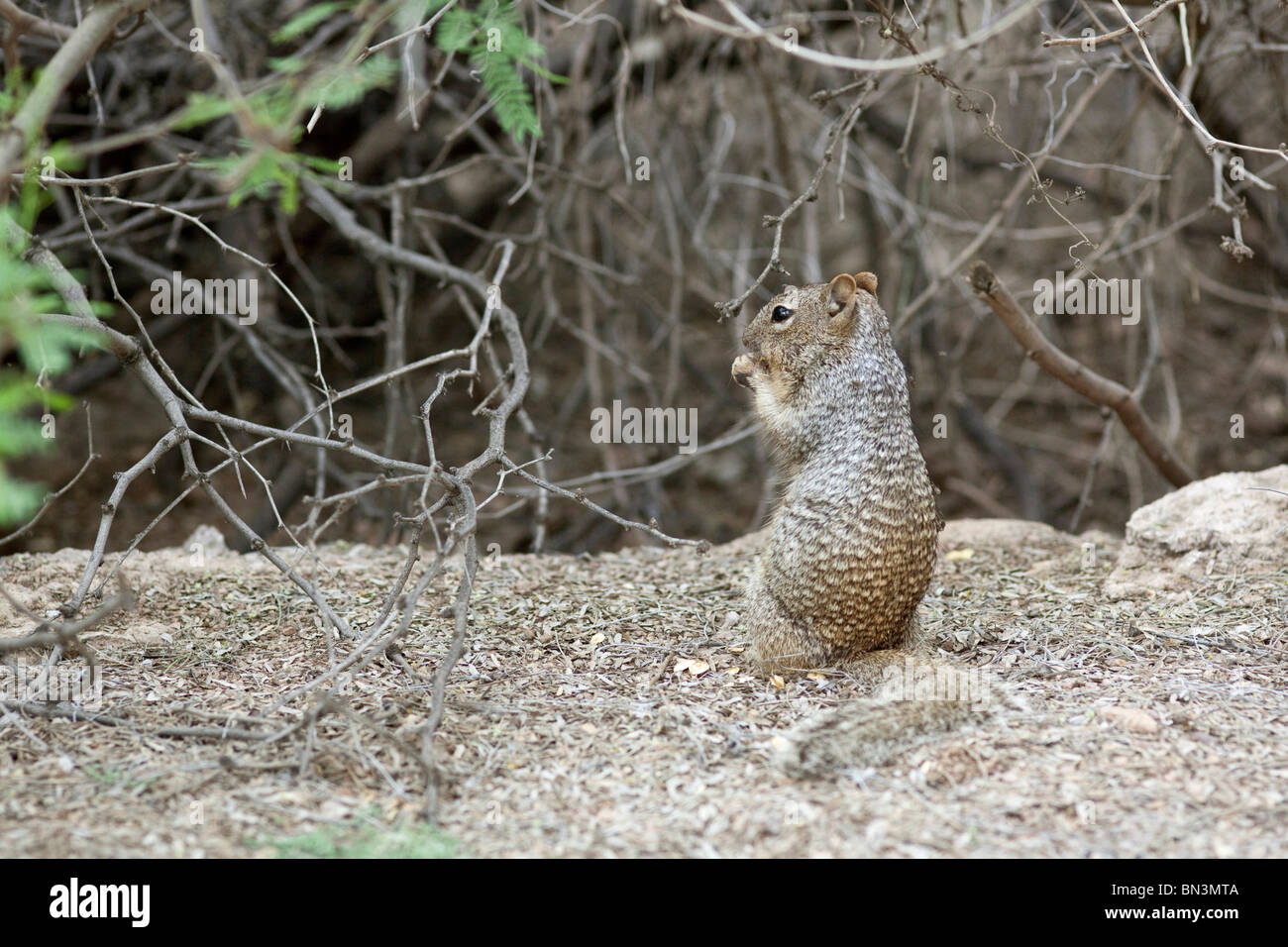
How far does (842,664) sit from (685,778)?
102 centimetres

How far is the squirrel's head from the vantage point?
14.8 ft

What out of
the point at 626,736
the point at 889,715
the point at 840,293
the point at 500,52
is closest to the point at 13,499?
the point at 626,736

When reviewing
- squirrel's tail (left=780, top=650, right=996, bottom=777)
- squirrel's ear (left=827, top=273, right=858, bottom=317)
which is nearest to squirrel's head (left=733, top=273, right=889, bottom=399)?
squirrel's ear (left=827, top=273, right=858, bottom=317)

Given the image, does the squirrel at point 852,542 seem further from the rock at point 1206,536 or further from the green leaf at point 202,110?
the green leaf at point 202,110

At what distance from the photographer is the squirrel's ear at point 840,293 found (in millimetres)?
4473

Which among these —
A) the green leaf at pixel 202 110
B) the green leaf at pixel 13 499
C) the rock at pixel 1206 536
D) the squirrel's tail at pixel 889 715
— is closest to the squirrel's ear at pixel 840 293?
the squirrel's tail at pixel 889 715

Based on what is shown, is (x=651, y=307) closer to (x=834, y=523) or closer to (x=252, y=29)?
(x=252, y=29)

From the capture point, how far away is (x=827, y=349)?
4523 millimetres

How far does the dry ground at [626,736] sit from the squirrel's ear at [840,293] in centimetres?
126

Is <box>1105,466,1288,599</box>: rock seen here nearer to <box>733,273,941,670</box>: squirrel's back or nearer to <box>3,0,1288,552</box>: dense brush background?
<box>3,0,1288,552</box>: dense brush background

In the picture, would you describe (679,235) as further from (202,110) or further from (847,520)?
(202,110)

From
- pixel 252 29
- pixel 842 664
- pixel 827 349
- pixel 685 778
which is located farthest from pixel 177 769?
pixel 252 29

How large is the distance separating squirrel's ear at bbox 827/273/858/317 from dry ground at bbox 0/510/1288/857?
1.26m

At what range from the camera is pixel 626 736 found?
355 centimetres
